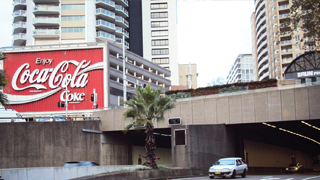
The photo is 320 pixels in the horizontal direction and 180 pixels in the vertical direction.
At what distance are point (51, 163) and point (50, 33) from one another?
47.2 metres

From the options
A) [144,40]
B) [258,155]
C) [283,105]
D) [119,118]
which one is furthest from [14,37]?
[283,105]

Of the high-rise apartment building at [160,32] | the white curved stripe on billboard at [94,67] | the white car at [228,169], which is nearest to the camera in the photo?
the white car at [228,169]

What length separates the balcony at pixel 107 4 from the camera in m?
84.4

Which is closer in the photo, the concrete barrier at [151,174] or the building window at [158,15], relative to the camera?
the concrete barrier at [151,174]

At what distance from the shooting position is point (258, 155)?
46406mm

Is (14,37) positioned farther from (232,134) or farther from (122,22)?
(232,134)

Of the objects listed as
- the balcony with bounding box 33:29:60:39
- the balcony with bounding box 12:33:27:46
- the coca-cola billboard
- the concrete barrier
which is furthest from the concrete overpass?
the balcony with bounding box 12:33:27:46

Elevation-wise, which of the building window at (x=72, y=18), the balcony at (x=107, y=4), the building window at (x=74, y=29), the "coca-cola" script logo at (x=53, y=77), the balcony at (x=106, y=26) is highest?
the balcony at (x=107, y=4)

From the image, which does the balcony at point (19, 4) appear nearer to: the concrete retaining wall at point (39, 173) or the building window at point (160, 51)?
the building window at point (160, 51)

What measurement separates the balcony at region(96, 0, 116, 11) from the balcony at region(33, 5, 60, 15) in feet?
30.2

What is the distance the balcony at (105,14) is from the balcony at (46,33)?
9887 millimetres

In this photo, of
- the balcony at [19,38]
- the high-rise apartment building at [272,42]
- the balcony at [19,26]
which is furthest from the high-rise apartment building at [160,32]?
the balcony at [19,38]

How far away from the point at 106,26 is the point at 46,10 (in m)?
13.2

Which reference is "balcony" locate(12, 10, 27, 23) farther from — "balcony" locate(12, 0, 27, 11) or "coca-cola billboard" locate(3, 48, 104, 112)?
"coca-cola billboard" locate(3, 48, 104, 112)
